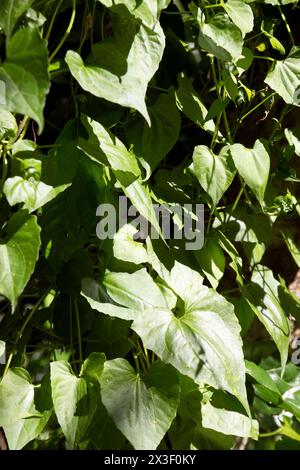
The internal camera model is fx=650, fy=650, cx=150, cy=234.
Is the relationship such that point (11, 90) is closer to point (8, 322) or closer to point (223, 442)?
point (8, 322)

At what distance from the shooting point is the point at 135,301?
3.18 ft

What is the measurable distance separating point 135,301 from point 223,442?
371 mm

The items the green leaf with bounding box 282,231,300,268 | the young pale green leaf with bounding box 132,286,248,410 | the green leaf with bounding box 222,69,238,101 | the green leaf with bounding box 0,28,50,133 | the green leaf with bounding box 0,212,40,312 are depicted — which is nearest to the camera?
the green leaf with bounding box 0,28,50,133

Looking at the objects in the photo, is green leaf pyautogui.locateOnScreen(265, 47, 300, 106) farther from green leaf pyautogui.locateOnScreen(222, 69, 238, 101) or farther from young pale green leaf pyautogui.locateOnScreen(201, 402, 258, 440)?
young pale green leaf pyautogui.locateOnScreen(201, 402, 258, 440)

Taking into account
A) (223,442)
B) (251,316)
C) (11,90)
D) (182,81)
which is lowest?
(223,442)

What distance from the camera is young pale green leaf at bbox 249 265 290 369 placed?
1154 millimetres

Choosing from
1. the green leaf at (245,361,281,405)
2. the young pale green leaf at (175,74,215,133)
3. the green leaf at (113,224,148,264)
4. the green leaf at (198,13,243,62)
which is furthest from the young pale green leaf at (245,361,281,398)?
the green leaf at (198,13,243,62)

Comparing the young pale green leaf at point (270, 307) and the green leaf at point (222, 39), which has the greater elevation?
the green leaf at point (222, 39)

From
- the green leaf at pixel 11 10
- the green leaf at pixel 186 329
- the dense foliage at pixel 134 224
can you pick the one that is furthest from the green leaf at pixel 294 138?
the green leaf at pixel 11 10

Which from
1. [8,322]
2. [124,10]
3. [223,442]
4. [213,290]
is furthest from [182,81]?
[223,442]

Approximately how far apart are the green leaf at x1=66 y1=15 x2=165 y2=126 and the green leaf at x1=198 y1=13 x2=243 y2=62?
9cm

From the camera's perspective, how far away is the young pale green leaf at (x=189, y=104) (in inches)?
41.9

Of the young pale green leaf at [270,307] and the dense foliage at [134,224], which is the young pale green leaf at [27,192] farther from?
the young pale green leaf at [270,307]

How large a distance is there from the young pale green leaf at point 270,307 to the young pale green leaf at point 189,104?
12.5 inches
